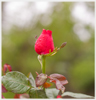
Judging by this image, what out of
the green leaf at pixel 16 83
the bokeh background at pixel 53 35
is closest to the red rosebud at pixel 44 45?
the green leaf at pixel 16 83

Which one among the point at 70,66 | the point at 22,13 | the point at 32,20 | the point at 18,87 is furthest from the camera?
the point at 70,66

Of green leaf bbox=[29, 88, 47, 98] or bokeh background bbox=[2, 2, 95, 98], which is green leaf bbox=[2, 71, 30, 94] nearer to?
green leaf bbox=[29, 88, 47, 98]

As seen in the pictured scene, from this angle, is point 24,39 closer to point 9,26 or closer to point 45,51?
point 9,26

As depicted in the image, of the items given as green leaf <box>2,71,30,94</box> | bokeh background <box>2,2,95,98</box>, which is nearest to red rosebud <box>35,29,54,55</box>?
green leaf <box>2,71,30,94</box>

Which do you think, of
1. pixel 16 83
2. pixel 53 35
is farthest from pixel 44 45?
pixel 53 35

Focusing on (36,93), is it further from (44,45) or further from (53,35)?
(53,35)

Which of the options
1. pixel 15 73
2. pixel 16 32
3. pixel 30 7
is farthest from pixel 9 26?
pixel 15 73
